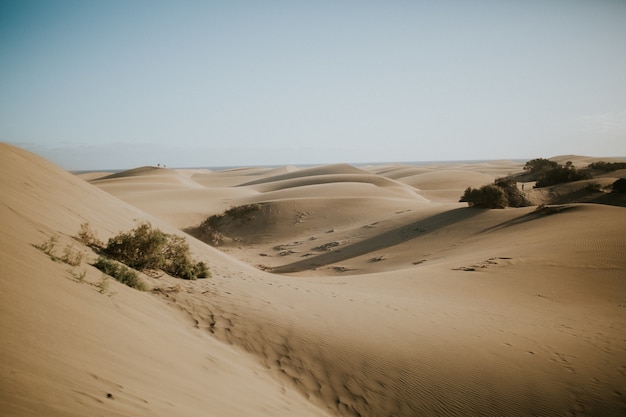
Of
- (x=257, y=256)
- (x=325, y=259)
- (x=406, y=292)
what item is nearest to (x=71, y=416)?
(x=406, y=292)

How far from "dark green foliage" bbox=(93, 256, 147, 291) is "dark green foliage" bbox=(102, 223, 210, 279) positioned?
87cm

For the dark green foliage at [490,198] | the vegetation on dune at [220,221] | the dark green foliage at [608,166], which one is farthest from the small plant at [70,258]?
the dark green foliage at [608,166]

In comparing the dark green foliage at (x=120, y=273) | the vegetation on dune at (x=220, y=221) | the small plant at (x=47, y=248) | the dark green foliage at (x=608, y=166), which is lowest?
the vegetation on dune at (x=220, y=221)

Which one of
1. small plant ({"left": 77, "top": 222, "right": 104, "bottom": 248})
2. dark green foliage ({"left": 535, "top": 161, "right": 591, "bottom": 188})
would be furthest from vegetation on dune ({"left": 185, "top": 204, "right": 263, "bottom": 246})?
dark green foliage ({"left": 535, "top": 161, "right": 591, "bottom": 188})

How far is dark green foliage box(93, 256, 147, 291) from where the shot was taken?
5.14 m

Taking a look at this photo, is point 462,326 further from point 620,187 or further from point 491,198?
point 620,187

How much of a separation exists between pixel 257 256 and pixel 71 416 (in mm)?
17034

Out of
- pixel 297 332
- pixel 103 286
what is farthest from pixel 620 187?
pixel 103 286

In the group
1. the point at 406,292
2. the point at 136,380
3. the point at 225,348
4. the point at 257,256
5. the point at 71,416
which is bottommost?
the point at 257,256

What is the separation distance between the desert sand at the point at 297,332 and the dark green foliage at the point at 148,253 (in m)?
0.40

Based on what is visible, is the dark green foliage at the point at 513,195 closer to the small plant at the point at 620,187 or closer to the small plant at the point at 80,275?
the small plant at the point at 620,187

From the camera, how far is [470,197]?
64.6 ft

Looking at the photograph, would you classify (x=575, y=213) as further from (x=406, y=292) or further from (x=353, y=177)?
(x=353, y=177)

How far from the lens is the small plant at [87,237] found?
5.99 m
